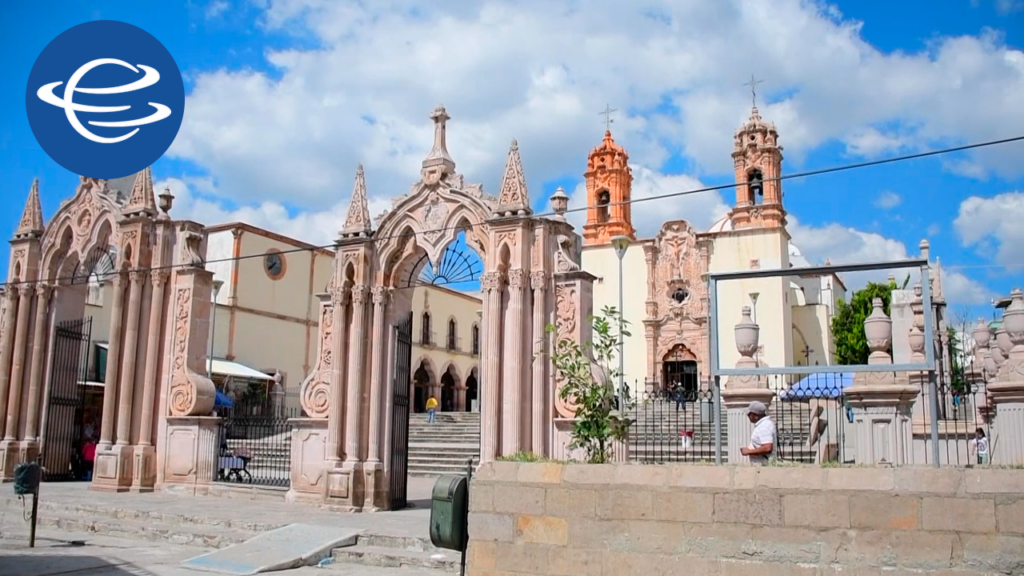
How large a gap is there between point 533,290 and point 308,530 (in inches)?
196

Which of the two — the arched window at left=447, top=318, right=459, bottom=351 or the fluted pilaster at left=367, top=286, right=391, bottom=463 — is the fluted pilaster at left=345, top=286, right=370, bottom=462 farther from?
the arched window at left=447, top=318, right=459, bottom=351

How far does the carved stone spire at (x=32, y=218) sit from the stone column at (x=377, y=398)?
32.4ft

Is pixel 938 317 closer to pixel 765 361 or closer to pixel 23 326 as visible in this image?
pixel 765 361

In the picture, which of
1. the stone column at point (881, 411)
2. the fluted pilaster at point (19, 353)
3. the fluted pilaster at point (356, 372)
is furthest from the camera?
the fluted pilaster at point (19, 353)

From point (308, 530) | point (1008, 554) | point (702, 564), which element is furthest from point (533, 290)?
point (1008, 554)

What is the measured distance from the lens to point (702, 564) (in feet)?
23.5

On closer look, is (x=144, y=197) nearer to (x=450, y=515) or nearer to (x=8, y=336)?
(x=8, y=336)

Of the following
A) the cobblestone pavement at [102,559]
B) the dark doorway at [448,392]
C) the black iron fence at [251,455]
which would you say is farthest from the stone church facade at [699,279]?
the cobblestone pavement at [102,559]

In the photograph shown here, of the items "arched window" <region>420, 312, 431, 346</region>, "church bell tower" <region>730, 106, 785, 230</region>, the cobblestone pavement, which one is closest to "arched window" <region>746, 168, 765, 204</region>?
"church bell tower" <region>730, 106, 785, 230</region>

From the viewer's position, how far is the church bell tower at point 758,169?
40.8m

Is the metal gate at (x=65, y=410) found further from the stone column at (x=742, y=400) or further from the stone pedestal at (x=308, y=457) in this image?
Result: the stone column at (x=742, y=400)

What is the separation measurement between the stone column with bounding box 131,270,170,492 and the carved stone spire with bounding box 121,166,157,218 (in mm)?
1388

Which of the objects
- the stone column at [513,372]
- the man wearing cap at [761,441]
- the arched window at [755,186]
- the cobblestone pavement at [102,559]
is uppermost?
the arched window at [755,186]

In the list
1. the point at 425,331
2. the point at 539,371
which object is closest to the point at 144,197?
the point at 539,371
